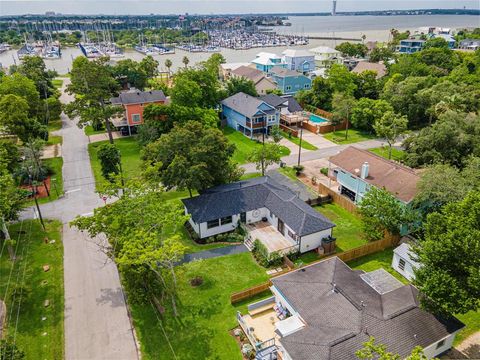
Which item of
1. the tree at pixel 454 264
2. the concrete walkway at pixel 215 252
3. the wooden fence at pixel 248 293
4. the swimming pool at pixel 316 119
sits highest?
the tree at pixel 454 264

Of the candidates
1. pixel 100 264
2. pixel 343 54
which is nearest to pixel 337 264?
pixel 100 264

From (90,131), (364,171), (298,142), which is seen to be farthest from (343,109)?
(90,131)

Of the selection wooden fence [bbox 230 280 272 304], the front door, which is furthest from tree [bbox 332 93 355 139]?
wooden fence [bbox 230 280 272 304]

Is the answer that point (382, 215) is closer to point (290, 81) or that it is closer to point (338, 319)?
point (338, 319)

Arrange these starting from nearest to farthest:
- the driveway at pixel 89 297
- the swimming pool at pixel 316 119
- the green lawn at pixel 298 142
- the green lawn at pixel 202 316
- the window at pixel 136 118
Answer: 1. the green lawn at pixel 202 316
2. the driveway at pixel 89 297
3. the green lawn at pixel 298 142
4. the window at pixel 136 118
5. the swimming pool at pixel 316 119

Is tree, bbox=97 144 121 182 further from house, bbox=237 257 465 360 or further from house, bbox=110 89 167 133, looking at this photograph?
house, bbox=237 257 465 360

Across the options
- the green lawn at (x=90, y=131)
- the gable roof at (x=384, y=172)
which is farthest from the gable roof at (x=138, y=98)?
the gable roof at (x=384, y=172)

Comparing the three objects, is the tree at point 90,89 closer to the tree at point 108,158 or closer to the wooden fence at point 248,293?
the tree at point 108,158

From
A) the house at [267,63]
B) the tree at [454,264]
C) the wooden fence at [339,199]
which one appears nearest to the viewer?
the tree at [454,264]
